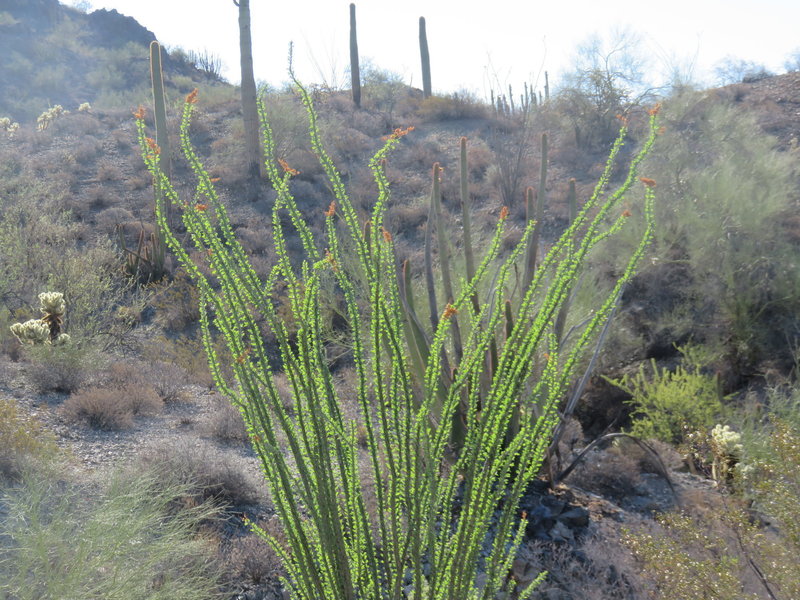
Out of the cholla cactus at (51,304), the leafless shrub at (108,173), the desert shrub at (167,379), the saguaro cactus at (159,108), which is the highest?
the saguaro cactus at (159,108)

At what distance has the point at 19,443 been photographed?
484 centimetres

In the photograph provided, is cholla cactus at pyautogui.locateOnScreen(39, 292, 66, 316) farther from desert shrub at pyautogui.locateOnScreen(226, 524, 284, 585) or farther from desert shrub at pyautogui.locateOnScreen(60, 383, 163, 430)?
desert shrub at pyautogui.locateOnScreen(226, 524, 284, 585)

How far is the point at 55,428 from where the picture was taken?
19.2ft

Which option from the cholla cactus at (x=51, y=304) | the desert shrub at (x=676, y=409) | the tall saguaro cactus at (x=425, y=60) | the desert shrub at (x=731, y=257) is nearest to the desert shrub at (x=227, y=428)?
the cholla cactus at (x=51, y=304)

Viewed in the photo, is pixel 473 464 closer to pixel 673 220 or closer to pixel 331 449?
pixel 331 449

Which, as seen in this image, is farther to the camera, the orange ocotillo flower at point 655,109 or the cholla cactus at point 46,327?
the cholla cactus at point 46,327

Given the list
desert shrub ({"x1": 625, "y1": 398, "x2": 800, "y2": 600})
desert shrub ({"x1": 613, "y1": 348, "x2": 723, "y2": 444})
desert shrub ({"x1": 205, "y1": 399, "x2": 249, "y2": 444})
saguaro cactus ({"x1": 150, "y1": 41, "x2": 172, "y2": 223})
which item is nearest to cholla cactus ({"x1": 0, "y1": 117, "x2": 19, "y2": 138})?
saguaro cactus ({"x1": 150, "y1": 41, "x2": 172, "y2": 223})

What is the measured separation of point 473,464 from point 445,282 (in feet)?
8.74

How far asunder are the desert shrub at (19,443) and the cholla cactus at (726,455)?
5023mm

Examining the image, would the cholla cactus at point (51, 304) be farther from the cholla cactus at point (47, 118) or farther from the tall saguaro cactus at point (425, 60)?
the tall saguaro cactus at point (425, 60)

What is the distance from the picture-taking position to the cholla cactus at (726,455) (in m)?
5.83

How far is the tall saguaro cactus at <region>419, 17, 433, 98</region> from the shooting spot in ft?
78.2

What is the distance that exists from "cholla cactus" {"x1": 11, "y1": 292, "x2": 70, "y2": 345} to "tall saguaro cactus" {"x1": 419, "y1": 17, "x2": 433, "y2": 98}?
17961 millimetres

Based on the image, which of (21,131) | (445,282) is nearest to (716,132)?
(445,282)
